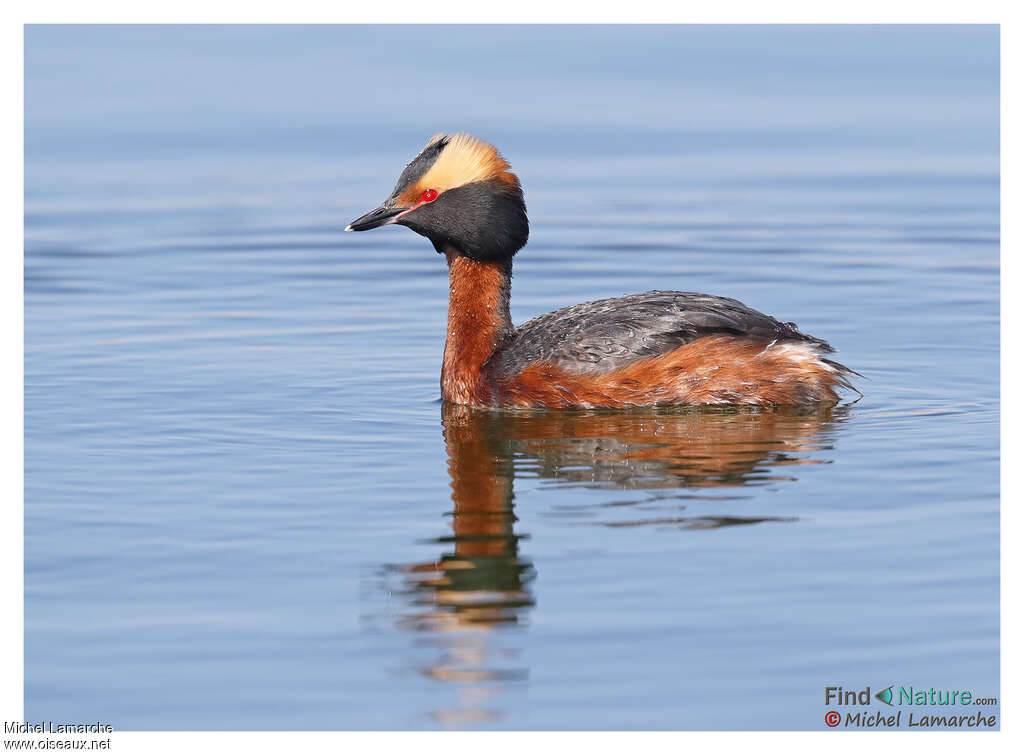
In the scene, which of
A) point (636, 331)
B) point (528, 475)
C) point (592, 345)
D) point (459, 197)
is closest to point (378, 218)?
point (459, 197)

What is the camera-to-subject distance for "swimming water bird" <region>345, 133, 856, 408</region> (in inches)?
411

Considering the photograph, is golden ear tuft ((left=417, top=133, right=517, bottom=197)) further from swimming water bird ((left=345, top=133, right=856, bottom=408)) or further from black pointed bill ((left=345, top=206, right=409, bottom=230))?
black pointed bill ((left=345, top=206, right=409, bottom=230))

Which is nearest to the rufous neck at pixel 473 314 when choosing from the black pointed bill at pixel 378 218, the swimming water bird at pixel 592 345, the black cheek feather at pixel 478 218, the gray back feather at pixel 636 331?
the swimming water bird at pixel 592 345

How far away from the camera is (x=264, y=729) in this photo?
6066mm

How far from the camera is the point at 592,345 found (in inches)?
413

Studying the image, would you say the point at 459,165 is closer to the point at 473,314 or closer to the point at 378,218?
the point at 378,218

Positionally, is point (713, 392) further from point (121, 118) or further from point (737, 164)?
point (121, 118)

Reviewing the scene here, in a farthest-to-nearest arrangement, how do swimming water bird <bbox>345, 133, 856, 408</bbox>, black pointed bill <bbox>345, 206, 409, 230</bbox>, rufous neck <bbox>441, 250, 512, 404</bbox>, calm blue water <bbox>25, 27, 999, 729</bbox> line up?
rufous neck <bbox>441, 250, 512, 404</bbox>, black pointed bill <bbox>345, 206, 409, 230</bbox>, swimming water bird <bbox>345, 133, 856, 408</bbox>, calm blue water <bbox>25, 27, 999, 729</bbox>

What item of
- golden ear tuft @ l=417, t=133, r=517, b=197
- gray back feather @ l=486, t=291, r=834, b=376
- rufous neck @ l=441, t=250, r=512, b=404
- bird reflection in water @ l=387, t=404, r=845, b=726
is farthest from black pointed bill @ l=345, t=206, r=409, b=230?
bird reflection in water @ l=387, t=404, r=845, b=726

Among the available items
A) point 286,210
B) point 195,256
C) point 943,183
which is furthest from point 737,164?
point 195,256

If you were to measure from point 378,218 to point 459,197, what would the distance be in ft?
1.73

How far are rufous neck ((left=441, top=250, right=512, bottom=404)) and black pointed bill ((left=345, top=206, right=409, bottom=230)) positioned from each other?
52 cm

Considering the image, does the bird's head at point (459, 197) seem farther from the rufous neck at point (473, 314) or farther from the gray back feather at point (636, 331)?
the gray back feather at point (636, 331)

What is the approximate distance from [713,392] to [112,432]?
3.55 meters
